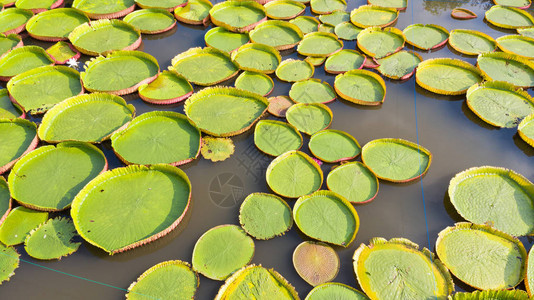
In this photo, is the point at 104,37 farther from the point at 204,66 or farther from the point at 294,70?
the point at 294,70

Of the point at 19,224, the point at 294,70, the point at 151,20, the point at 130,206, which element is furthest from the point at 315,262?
the point at 151,20

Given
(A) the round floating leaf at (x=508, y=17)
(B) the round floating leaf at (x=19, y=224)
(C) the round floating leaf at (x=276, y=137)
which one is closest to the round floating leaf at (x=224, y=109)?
(C) the round floating leaf at (x=276, y=137)

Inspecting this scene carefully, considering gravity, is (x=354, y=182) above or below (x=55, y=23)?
below

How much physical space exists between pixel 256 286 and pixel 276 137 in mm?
2126

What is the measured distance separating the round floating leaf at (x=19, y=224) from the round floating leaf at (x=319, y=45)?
4855mm

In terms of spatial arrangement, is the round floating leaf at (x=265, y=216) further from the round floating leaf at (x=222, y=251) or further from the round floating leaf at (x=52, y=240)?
the round floating leaf at (x=52, y=240)

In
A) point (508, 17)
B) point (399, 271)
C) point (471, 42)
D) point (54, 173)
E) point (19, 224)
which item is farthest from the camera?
point (508, 17)

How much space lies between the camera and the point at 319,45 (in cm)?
624

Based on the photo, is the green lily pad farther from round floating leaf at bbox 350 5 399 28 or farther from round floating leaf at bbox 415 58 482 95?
round floating leaf at bbox 350 5 399 28

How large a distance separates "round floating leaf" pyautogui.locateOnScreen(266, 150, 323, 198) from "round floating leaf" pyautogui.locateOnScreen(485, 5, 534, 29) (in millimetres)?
5947

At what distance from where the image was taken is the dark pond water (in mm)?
3350

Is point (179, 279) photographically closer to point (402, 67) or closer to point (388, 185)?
point (388, 185)

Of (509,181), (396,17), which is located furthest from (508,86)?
(396,17)

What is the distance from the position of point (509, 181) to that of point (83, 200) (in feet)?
17.6
